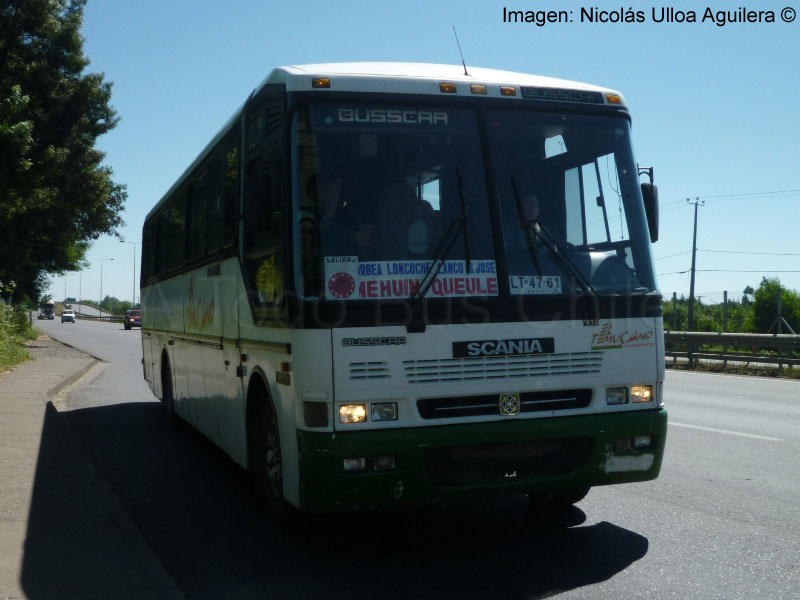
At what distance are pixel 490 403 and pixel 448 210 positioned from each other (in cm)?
117

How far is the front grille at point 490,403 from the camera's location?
5.41 m

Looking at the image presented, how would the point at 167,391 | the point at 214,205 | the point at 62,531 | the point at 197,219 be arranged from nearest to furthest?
the point at 62,531 < the point at 214,205 < the point at 197,219 < the point at 167,391

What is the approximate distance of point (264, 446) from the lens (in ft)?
21.6

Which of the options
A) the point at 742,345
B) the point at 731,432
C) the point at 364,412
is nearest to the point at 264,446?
the point at 364,412

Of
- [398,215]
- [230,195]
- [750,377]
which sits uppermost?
[230,195]

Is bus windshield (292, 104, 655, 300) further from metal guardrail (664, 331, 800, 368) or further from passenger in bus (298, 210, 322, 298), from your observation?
metal guardrail (664, 331, 800, 368)

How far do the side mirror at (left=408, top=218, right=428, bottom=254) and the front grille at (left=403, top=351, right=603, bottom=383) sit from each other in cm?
65

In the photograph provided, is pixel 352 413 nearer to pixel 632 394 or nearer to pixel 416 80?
pixel 632 394

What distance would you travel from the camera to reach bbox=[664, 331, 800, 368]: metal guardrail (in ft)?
66.5

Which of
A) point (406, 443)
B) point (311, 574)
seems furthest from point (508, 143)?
point (311, 574)

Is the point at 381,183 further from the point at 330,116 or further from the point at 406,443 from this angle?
the point at 406,443

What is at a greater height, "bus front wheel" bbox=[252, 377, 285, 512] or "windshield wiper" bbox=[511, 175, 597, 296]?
"windshield wiper" bbox=[511, 175, 597, 296]

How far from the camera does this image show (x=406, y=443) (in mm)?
5301

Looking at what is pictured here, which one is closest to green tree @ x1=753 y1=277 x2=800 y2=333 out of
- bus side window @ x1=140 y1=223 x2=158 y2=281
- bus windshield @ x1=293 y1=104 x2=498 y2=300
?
bus side window @ x1=140 y1=223 x2=158 y2=281
